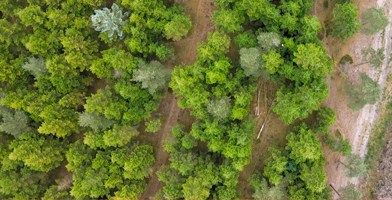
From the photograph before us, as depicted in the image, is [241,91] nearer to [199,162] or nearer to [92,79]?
[199,162]

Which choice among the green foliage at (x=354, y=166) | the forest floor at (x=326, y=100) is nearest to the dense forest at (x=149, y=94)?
the green foliage at (x=354, y=166)

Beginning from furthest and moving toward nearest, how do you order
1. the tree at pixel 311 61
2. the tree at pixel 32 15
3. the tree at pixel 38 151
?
the tree at pixel 38 151 → the tree at pixel 32 15 → the tree at pixel 311 61

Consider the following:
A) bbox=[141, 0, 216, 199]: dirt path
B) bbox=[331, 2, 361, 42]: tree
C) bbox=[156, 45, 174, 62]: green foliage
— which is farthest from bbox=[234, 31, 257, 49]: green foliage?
bbox=[331, 2, 361, 42]: tree

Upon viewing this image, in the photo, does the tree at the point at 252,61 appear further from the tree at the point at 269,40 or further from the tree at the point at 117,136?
the tree at the point at 117,136

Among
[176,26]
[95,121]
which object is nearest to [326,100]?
[176,26]

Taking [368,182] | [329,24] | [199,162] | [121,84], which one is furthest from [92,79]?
[368,182]

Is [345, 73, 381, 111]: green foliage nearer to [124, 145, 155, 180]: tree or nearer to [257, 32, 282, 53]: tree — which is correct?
[257, 32, 282, 53]: tree

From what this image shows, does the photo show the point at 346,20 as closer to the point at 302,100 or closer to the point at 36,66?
the point at 302,100
